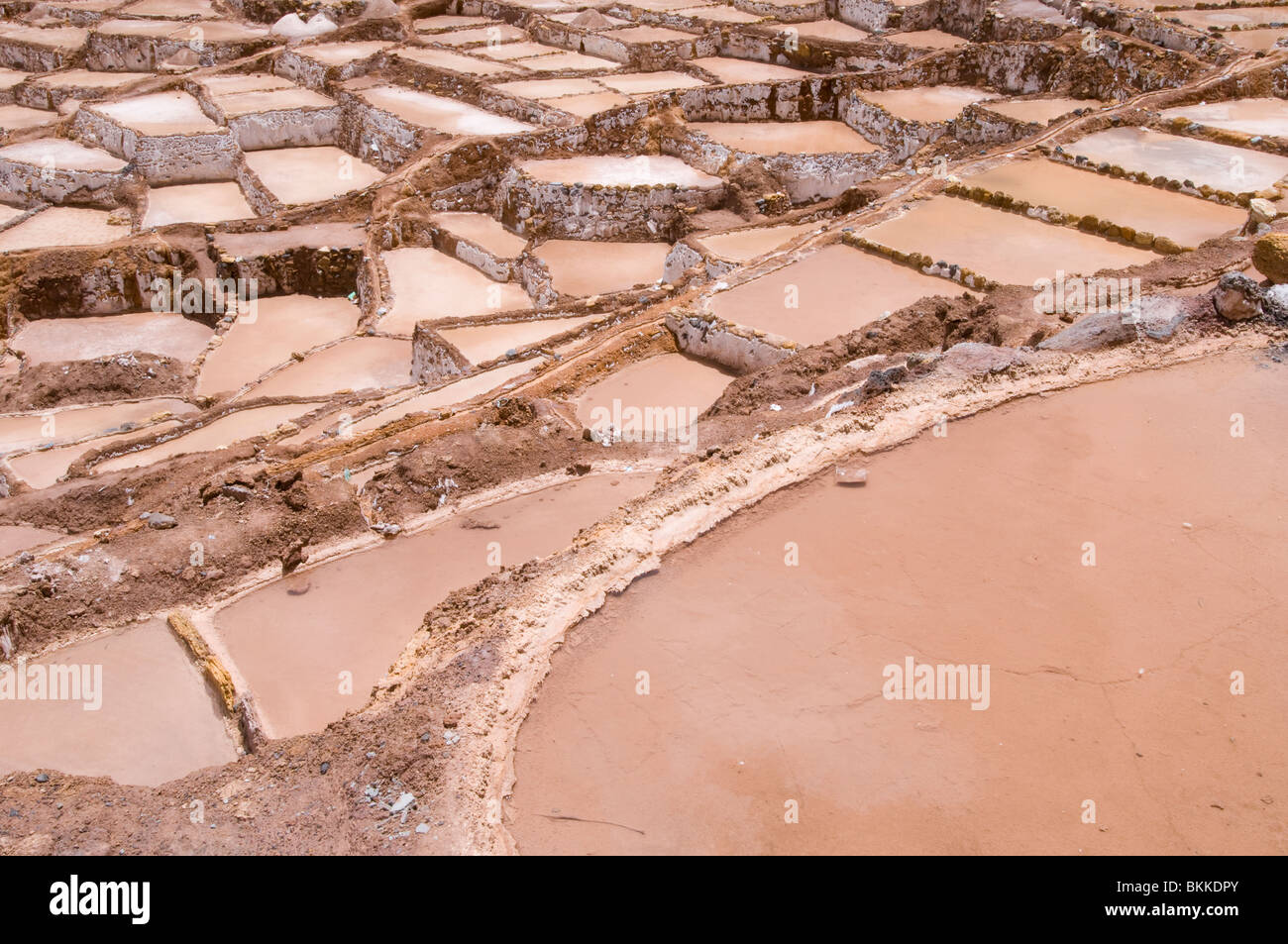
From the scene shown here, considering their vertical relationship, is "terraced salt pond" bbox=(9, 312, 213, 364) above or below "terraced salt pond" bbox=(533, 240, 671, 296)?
below

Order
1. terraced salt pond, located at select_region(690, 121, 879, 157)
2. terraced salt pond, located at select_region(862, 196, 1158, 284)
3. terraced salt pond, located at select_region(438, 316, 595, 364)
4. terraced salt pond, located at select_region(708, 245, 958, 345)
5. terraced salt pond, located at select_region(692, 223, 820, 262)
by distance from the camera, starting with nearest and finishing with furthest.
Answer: terraced salt pond, located at select_region(708, 245, 958, 345)
terraced salt pond, located at select_region(862, 196, 1158, 284)
terraced salt pond, located at select_region(438, 316, 595, 364)
terraced salt pond, located at select_region(692, 223, 820, 262)
terraced salt pond, located at select_region(690, 121, 879, 157)

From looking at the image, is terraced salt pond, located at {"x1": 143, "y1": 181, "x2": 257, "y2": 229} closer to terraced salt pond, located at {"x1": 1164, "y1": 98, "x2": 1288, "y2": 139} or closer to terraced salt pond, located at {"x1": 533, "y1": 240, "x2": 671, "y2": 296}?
terraced salt pond, located at {"x1": 533, "y1": 240, "x2": 671, "y2": 296}

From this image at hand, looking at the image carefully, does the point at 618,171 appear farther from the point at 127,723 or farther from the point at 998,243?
the point at 127,723

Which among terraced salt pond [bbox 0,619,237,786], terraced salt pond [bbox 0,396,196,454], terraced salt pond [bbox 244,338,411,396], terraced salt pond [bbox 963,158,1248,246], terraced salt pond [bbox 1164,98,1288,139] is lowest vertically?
terraced salt pond [bbox 0,396,196,454]

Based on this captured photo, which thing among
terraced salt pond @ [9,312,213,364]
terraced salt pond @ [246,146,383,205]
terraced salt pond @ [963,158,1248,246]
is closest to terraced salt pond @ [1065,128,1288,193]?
terraced salt pond @ [963,158,1248,246]

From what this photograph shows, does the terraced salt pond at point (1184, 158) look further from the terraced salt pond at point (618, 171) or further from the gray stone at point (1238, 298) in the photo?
the terraced salt pond at point (618, 171)
